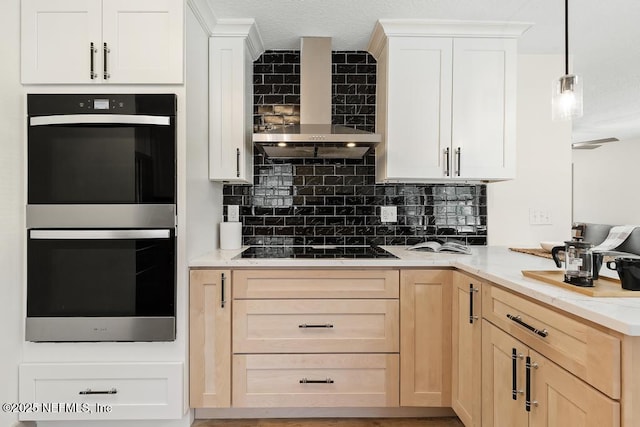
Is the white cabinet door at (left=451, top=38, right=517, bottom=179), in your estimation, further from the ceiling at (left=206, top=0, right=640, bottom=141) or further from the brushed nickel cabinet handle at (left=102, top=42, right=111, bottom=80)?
the brushed nickel cabinet handle at (left=102, top=42, right=111, bottom=80)

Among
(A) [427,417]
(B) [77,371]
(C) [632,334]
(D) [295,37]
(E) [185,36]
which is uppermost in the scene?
(D) [295,37]

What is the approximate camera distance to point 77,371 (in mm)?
1819

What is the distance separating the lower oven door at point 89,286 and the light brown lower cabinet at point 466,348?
58.4 inches

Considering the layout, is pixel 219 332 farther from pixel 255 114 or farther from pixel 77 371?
pixel 255 114

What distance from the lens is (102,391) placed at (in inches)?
72.0

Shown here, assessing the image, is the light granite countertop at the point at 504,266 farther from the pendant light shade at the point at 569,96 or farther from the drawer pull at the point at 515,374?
the pendant light shade at the point at 569,96

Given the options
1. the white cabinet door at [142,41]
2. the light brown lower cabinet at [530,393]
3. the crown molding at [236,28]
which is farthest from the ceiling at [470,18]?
the light brown lower cabinet at [530,393]

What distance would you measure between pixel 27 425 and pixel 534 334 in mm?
2349

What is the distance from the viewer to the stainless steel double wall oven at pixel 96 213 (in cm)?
180

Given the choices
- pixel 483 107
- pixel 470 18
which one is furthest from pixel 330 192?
pixel 470 18

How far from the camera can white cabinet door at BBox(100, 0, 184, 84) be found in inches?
72.0

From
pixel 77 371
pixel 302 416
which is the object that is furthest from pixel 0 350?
pixel 302 416

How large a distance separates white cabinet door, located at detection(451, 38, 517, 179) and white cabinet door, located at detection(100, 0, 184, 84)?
64.4 inches

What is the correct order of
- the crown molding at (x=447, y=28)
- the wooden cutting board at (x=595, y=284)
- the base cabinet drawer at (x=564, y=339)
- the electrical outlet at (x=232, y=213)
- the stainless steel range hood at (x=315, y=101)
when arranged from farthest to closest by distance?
the electrical outlet at (x=232, y=213) → the stainless steel range hood at (x=315, y=101) → the crown molding at (x=447, y=28) → the wooden cutting board at (x=595, y=284) → the base cabinet drawer at (x=564, y=339)
